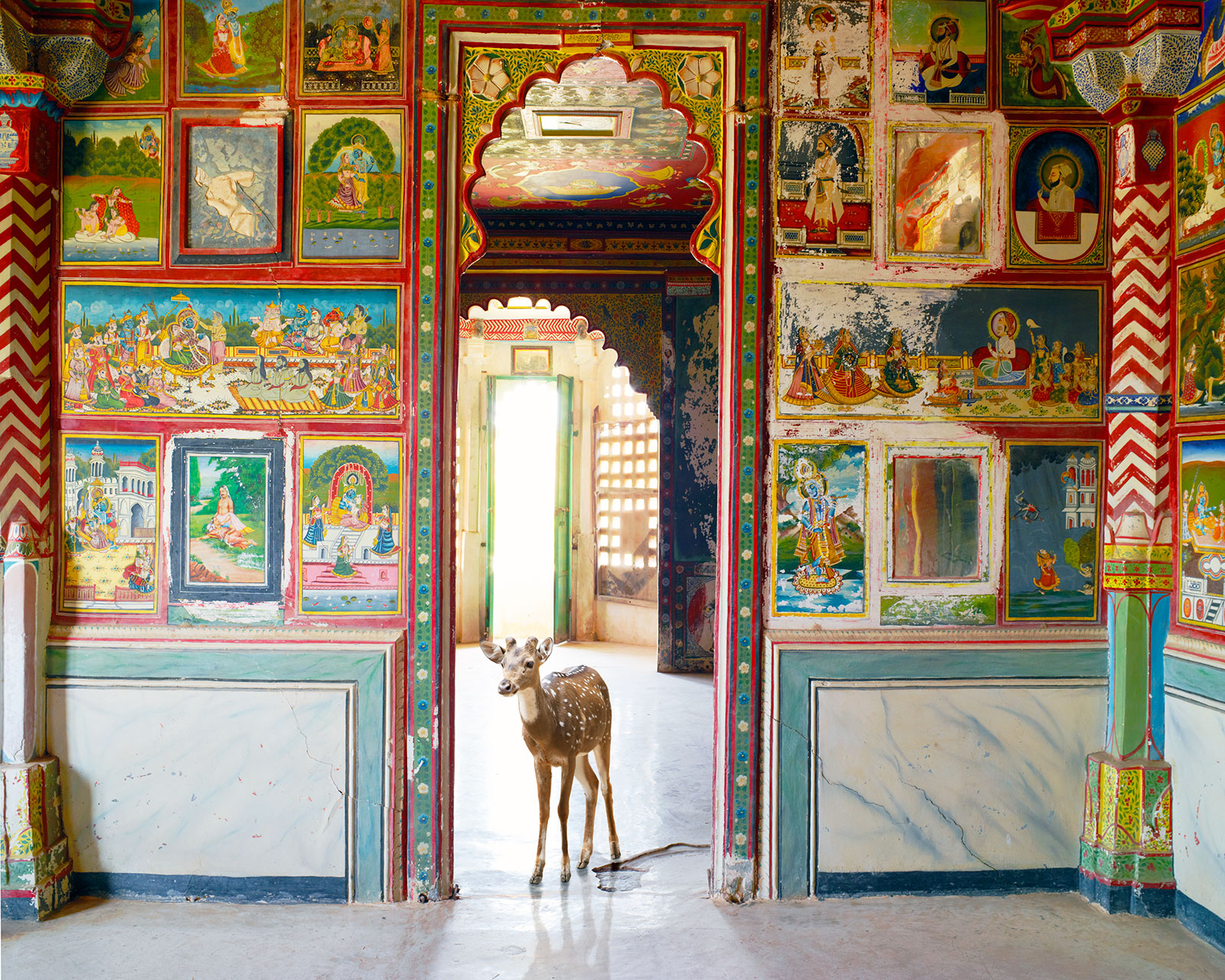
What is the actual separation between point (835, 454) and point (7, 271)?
343 centimetres

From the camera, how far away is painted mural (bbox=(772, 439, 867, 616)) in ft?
12.6

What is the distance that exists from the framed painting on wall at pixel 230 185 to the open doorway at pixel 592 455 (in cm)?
92

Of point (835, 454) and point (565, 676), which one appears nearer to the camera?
point (835, 454)

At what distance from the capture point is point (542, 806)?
4078 millimetres

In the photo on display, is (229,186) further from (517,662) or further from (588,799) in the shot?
(588,799)

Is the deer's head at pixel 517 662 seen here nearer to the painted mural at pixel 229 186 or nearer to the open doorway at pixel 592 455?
the open doorway at pixel 592 455

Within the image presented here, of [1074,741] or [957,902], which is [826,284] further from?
[957,902]

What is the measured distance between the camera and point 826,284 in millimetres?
3834

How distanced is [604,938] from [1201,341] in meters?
3.31

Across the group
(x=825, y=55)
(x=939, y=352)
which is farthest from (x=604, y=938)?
(x=825, y=55)

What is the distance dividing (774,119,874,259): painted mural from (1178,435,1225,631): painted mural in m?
1.53

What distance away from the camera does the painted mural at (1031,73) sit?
3.84 meters

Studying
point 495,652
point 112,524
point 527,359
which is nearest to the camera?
point 112,524

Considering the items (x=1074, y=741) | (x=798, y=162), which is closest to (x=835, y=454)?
(x=798, y=162)
